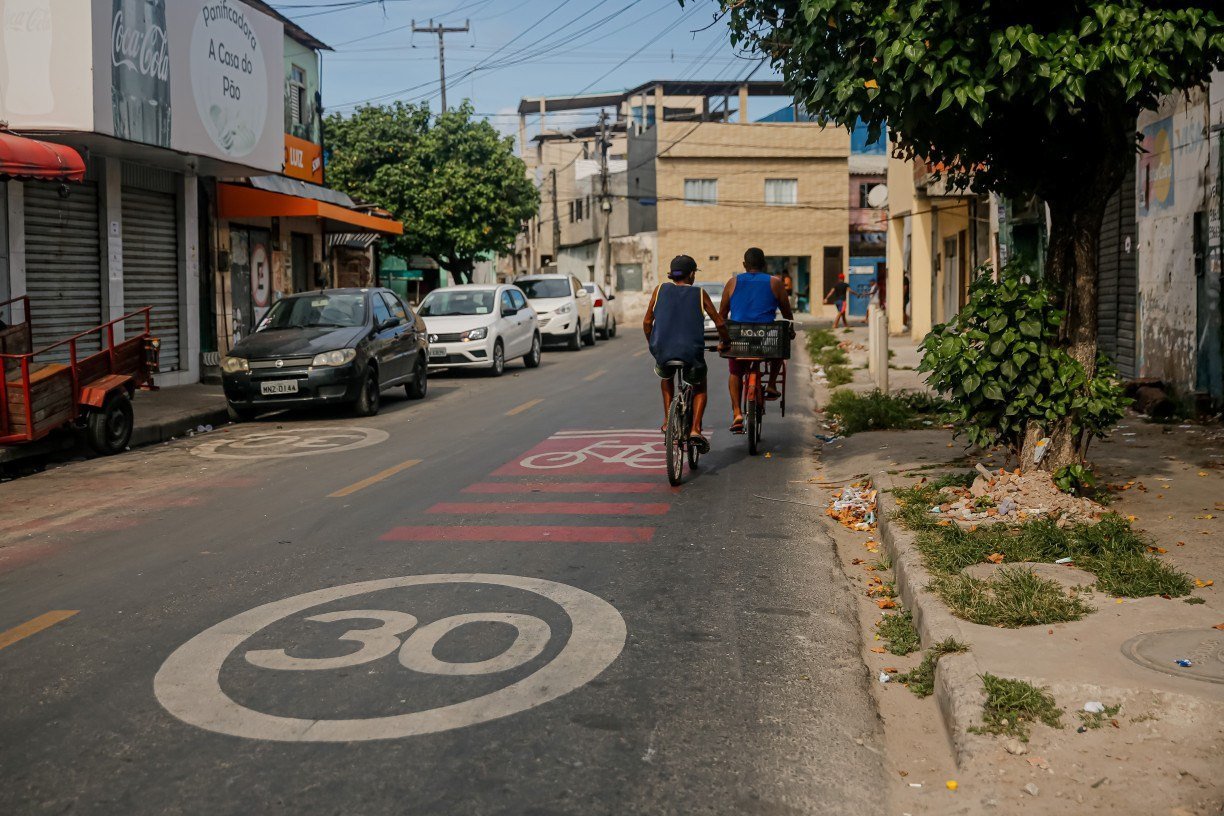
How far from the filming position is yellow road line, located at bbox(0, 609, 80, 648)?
5.28 meters

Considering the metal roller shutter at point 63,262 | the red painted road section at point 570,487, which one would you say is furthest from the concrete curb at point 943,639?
the metal roller shutter at point 63,262

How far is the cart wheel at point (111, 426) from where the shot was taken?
11.6m

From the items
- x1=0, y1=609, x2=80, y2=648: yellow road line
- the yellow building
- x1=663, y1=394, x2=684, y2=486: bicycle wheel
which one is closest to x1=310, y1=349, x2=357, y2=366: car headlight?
x1=663, y1=394, x2=684, y2=486: bicycle wheel

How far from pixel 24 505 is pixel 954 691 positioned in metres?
7.55

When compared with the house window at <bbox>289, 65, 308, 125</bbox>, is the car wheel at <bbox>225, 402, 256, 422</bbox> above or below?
below

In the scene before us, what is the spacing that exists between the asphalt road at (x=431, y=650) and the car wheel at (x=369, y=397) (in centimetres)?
480

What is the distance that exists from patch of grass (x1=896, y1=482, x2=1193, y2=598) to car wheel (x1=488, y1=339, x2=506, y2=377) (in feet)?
48.3

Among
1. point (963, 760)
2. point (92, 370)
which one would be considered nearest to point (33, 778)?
point (963, 760)

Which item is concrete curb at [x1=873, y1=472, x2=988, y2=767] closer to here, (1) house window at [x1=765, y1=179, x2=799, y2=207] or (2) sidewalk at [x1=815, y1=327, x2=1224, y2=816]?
(2) sidewalk at [x1=815, y1=327, x2=1224, y2=816]

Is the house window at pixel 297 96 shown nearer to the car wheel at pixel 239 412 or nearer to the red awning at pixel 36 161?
the car wheel at pixel 239 412

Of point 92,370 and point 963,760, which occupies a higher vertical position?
point 92,370

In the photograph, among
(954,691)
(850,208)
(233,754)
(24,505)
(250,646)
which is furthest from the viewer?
(850,208)

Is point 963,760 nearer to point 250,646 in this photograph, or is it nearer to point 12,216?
point 250,646

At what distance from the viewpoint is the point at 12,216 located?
14.9 metres
